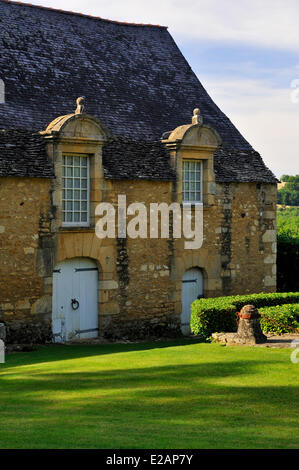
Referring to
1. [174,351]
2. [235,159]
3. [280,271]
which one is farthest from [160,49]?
[174,351]

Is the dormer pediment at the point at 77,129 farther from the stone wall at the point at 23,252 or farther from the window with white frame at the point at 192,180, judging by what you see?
the window with white frame at the point at 192,180

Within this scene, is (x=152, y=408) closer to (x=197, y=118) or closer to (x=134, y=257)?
(x=134, y=257)

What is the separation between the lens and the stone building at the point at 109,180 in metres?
18.7

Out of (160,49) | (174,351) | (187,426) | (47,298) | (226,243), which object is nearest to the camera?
(187,426)

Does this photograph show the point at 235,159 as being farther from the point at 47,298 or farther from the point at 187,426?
the point at 187,426

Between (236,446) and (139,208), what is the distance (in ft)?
41.9

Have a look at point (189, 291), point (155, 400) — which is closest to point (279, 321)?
point (189, 291)

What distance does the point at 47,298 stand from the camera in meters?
19.0

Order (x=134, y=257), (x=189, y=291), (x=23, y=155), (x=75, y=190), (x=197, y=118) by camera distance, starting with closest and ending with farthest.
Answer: (x=23, y=155) → (x=75, y=190) → (x=134, y=257) → (x=197, y=118) → (x=189, y=291)

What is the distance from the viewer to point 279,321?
17828mm

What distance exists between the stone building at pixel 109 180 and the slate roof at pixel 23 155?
0.03 m

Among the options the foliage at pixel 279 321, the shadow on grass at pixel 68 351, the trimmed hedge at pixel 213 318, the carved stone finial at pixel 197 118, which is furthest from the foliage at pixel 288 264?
the foliage at pixel 279 321

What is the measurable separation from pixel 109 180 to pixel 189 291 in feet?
15.1

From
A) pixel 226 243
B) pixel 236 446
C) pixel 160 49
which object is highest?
pixel 160 49
